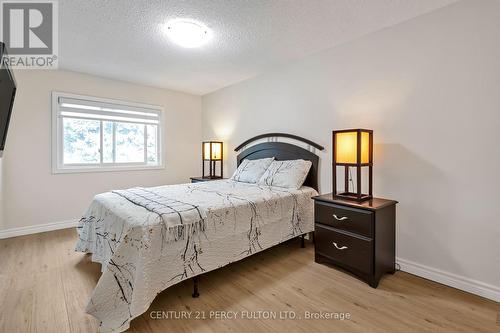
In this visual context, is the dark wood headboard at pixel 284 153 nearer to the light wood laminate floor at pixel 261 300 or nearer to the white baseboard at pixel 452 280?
the light wood laminate floor at pixel 261 300

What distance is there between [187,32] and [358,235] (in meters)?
2.50

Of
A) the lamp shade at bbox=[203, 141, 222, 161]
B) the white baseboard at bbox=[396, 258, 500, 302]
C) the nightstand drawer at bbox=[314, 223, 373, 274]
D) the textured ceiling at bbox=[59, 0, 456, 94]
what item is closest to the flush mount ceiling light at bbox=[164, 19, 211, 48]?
the textured ceiling at bbox=[59, 0, 456, 94]

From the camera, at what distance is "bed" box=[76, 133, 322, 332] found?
5.30ft

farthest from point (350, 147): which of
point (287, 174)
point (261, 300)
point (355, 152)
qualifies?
point (261, 300)

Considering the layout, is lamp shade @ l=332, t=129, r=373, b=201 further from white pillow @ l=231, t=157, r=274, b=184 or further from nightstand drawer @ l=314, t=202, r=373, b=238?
white pillow @ l=231, t=157, r=274, b=184

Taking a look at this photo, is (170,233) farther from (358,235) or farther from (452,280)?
(452,280)

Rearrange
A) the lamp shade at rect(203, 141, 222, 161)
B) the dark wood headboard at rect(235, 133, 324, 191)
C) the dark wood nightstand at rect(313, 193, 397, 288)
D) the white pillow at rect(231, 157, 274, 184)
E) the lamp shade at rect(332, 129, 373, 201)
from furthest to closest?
1. the lamp shade at rect(203, 141, 222, 161)
2. the white pillow at rect(231, 157, 274, 184)
3. the dark wood headboard at rect(235, 133, 324, 191)
4. the lamp shade at rect(332, 129, 373, 201)
5. the dark wood nightstand at rect(313, 193, 397, 288)

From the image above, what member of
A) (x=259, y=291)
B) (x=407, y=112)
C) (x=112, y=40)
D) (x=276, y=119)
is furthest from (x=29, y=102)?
A: (x=407, y=112)

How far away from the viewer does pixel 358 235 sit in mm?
2133

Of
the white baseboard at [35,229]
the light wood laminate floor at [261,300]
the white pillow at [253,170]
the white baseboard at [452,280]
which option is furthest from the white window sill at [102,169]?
the white baseboard at [452,280]

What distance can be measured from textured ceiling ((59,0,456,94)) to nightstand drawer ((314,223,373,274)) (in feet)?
6.48

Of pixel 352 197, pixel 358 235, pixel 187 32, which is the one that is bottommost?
pixel 358 235

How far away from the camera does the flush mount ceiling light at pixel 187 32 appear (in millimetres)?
2326

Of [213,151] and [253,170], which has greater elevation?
[213,151]
